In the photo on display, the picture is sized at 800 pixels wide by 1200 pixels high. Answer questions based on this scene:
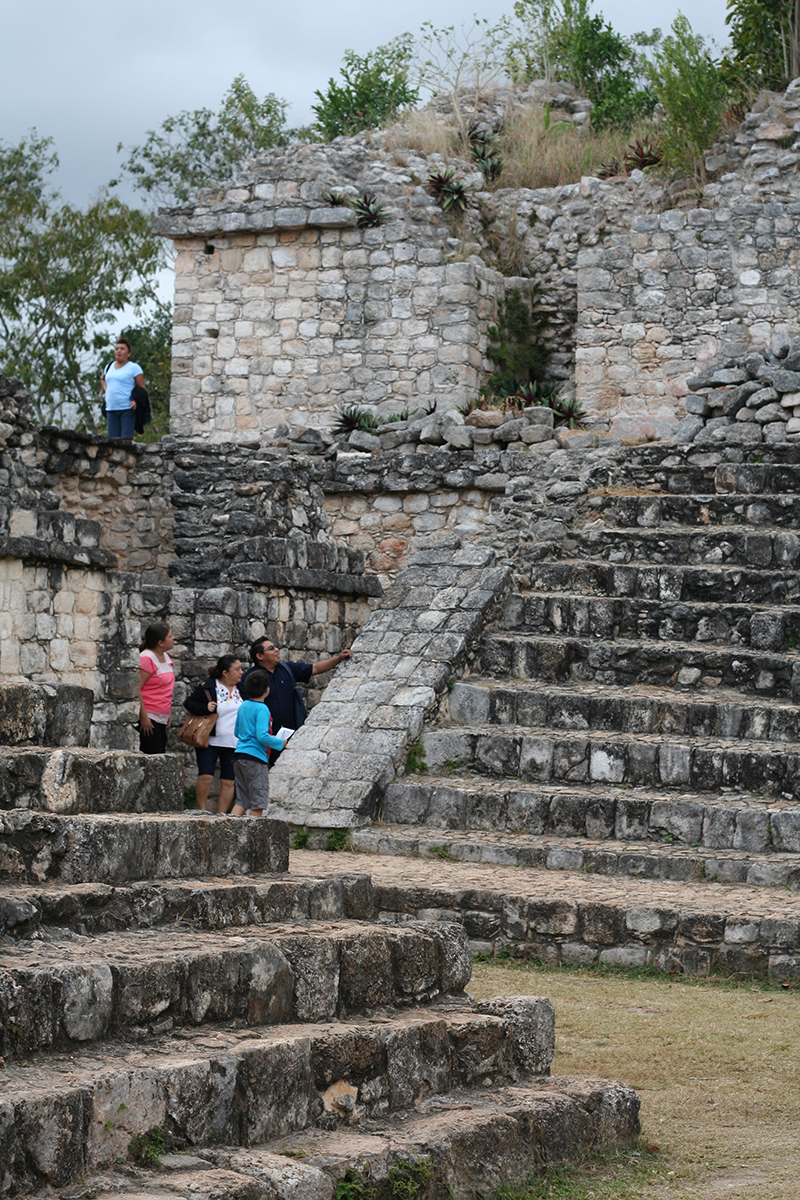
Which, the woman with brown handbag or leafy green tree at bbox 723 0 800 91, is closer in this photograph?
the woman with brown handbag

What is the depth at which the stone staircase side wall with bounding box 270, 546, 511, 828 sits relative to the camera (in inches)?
336

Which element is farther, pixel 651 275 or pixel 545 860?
pixel 651 275

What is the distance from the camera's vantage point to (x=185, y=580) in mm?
10906

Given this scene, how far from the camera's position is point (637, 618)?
995 centimetres

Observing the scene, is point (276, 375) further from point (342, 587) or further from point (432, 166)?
point (342, 587)

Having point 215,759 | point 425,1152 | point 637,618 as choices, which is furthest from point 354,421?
point 425,1152

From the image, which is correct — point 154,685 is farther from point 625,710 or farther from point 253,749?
point 625,710

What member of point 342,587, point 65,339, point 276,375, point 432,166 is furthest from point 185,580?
point 65,339

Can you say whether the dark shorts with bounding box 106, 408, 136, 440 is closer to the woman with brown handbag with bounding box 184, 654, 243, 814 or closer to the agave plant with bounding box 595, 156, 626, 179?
the woman with brown handbag with bounding box 184, 654, 243, 814

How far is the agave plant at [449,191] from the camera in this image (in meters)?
17.1

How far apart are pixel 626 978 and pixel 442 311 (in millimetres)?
11112

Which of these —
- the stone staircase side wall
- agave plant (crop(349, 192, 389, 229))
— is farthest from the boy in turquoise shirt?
agave plant (crop(349, 192, 389, 229))

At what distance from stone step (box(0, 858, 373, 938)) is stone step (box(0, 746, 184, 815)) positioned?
26 centimetres

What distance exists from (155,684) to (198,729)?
438mm
